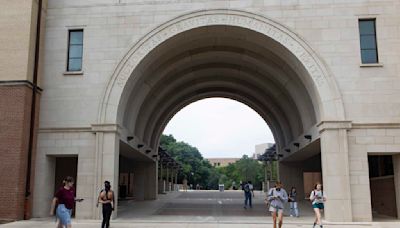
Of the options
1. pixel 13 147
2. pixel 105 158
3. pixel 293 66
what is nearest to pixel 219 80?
pixel 293 66

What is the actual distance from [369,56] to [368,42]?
670 mm

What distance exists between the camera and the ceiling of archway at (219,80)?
20.7 metres

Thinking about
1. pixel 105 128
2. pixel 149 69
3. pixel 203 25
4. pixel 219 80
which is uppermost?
pixel 219 80

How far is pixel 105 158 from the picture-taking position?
1864 centimetres

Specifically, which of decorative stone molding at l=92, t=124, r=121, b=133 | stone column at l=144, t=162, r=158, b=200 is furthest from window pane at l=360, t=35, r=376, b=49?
stone column at l=144, t=162, r=158, b=200

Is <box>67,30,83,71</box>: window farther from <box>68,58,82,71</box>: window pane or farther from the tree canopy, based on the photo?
the tree canopy

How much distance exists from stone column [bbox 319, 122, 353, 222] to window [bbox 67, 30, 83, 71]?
11.9 metres

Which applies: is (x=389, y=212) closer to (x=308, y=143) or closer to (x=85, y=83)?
(x=308, y=143)

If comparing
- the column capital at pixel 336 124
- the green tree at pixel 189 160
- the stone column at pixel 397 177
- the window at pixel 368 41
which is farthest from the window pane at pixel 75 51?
the green tree at pixel 189 160

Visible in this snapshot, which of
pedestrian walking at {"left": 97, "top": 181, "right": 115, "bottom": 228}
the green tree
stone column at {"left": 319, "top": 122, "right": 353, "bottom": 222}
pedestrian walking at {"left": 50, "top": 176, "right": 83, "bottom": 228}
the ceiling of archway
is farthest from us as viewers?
the green tree

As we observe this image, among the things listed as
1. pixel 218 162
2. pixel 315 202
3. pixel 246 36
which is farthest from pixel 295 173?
pixel 218 162

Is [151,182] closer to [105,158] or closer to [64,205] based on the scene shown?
[105,158]

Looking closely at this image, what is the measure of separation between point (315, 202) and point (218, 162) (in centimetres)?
15741

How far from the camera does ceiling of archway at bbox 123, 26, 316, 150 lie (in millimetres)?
20672
